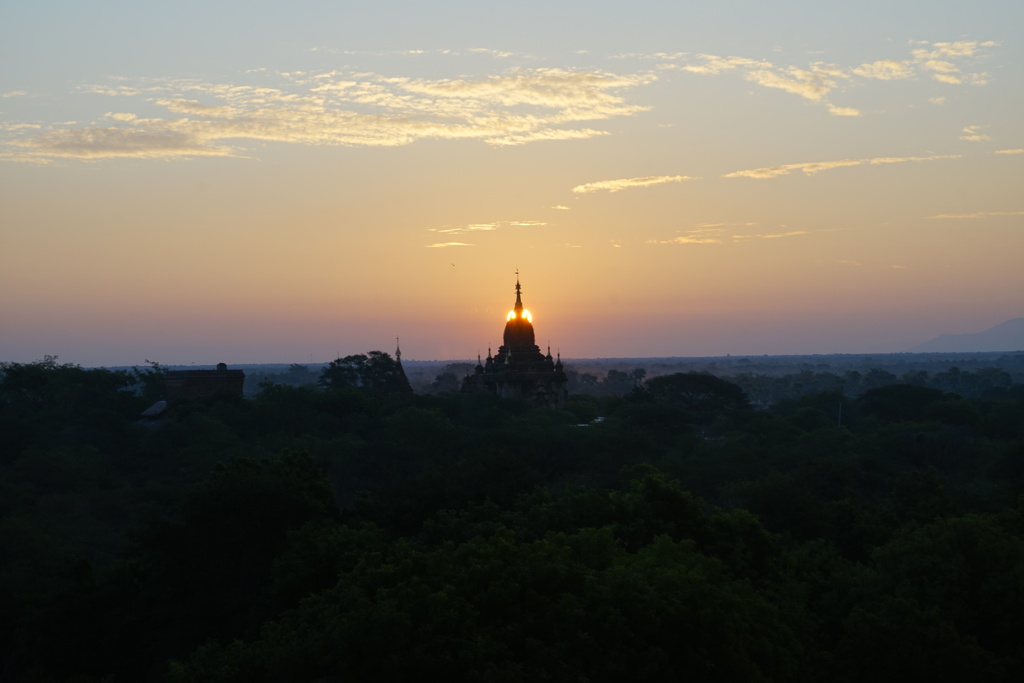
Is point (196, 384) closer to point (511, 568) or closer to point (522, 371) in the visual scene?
point (522, 371)

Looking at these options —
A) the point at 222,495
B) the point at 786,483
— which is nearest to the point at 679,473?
the point at 786,483

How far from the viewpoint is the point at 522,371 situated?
87.3 m

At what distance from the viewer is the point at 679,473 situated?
51562 millimetres

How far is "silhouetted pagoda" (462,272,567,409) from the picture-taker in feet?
286

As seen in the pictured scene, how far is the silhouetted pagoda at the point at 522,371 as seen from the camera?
286 ft

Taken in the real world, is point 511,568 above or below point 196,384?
below

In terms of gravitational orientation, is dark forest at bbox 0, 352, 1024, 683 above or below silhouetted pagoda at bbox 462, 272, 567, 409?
below

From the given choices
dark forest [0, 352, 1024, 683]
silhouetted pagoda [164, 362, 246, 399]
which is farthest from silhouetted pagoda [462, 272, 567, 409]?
dark forest [0, 352, 1024, 683]

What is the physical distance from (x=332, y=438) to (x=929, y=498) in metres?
37.0

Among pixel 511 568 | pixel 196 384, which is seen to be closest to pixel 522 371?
pixel 196 384

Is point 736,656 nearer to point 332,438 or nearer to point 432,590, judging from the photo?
point 432,590

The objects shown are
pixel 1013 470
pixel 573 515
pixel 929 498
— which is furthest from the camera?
pixel 1013 470

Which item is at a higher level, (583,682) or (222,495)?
(222,495)

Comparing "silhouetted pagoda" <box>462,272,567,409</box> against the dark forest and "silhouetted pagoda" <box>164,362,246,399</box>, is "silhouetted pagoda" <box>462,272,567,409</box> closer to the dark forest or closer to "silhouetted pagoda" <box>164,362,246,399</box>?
"silhouetted pagoda" <box>164,362,246,399</box>
